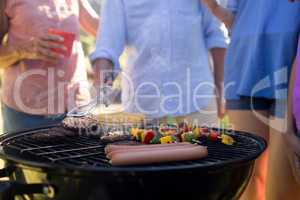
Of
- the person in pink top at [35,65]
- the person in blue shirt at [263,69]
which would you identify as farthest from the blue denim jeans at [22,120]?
the person in blue shirt at [263,69]

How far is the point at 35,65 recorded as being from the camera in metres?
2.51

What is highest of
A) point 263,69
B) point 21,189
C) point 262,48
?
point 262,48

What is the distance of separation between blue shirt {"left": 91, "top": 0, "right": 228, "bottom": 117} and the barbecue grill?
104cm

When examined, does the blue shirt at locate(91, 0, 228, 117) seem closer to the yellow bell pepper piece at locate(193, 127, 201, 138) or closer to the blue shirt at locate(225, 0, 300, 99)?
the blue shirt at locate(225, 0, 300, 99)

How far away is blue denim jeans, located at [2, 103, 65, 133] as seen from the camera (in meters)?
2.51

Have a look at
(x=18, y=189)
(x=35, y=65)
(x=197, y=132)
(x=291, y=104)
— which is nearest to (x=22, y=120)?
(x=35, y=65)

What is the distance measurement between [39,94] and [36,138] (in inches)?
26.3

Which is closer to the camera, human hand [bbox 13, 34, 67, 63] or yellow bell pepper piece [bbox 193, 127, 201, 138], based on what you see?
yellow bell pepper piece [bbox 193, 127, 201, 138]

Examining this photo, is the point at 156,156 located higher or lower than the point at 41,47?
lower

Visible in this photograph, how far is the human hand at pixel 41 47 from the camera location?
7.81 ft

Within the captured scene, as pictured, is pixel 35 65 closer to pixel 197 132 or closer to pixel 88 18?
pixel 88 18

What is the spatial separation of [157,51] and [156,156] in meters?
1.21

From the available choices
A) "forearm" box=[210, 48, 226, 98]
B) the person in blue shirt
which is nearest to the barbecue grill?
the person in blue shirt

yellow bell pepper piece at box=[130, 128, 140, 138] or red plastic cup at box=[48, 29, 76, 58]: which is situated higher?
red plastic cup at box=[48, 29, 76, 58]
